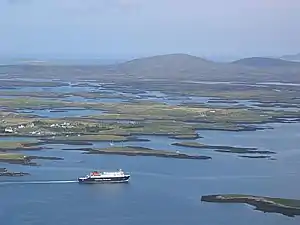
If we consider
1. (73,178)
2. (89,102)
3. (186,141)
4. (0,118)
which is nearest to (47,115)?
(0,118)

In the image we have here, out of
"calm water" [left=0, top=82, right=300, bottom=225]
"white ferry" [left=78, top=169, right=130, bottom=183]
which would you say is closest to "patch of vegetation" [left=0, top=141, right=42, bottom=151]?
"calm water" [left=0, top=82, right=300, bottom=225]

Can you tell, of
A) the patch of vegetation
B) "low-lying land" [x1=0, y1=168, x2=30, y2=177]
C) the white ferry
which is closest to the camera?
the white ferry

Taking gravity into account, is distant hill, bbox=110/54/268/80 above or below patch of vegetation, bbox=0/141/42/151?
above

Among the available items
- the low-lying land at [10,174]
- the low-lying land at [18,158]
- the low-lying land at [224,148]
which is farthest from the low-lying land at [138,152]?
the low-lying land at [10,174]

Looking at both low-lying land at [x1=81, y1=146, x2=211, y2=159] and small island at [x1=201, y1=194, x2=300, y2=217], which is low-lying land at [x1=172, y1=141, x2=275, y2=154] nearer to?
low-lying land at [x1=81, y1=146, x2=211, y2=159]

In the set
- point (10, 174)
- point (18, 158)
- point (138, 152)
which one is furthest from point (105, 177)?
point (138, 152)

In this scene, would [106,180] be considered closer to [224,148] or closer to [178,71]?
[224,148]

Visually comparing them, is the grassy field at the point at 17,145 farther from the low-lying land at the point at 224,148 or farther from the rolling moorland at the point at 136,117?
the low-lying land at the point at 224,148
